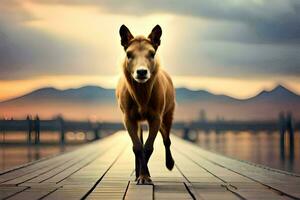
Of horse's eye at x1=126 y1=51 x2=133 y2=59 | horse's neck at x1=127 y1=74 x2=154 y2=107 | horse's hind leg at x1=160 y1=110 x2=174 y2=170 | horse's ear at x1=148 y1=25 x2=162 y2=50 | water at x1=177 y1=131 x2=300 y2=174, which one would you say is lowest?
water at x1=177 y1=131 x2=300 y2=174

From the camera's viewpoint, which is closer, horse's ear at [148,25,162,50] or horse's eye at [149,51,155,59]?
horse's eye at [149,51,155,59]

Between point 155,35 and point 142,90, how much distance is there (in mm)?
823

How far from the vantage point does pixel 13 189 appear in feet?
33.6

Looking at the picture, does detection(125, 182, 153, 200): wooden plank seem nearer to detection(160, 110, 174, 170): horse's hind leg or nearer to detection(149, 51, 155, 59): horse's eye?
detection(149, 51, 155, 59): horse's eye

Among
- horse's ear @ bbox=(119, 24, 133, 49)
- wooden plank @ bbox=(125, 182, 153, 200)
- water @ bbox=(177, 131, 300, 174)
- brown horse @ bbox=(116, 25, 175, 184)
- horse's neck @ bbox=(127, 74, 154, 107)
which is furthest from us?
water @ bbox=(177, 131, 300, 174)

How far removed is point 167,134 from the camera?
1391 centimetres

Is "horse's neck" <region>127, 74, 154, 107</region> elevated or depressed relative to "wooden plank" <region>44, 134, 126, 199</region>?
elevated

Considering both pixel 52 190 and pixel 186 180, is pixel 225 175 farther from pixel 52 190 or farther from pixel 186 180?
pixel 52 190

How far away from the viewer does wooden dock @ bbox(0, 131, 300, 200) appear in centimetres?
939

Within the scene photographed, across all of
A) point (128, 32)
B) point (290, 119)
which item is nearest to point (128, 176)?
point (128, 32)

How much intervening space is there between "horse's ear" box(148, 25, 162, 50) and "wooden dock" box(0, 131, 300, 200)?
6.61ft

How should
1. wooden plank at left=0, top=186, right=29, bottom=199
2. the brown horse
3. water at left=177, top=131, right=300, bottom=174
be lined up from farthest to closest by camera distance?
water at left=177, top=131, right=300, bottom=174 → the brown horse → wooden plank at left=0, top=186, right=29, bottom=199

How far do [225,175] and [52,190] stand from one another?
397cm

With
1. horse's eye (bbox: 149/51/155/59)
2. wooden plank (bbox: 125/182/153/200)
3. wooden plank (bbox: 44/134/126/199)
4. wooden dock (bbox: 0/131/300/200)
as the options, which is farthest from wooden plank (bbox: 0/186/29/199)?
horse's eye (bbox: 149/51/155/59)
